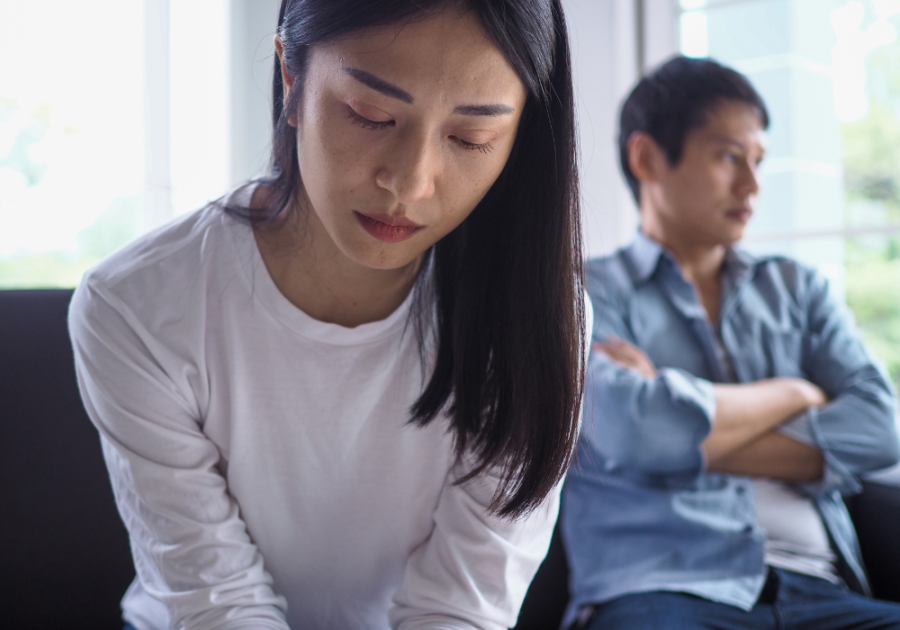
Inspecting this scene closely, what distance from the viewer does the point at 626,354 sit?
4.39ft

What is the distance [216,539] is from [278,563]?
0.12 m

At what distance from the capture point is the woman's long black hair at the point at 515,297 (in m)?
Answer: 0.76

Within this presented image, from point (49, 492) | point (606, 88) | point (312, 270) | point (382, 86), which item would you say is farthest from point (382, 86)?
point (606, 88)

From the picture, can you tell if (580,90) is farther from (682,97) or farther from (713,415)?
(713,415)

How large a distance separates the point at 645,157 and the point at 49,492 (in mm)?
1332

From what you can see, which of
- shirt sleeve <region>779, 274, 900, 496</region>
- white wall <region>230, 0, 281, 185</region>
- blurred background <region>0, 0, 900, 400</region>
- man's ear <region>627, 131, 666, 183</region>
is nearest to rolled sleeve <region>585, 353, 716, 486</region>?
shirt sleeve <region>779, 274, 900, 496</region>

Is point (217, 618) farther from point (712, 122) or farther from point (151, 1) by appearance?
point (151, 1)

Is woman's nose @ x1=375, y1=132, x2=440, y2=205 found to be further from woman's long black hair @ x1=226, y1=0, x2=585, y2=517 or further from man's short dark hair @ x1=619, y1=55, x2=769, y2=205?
man's short dark hair @ x1=619, y1=55, x2=769, y2=205

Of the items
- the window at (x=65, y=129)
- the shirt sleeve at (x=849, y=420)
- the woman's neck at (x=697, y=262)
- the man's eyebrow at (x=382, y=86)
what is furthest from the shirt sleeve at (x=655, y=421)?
the window at (x=65, y=129)

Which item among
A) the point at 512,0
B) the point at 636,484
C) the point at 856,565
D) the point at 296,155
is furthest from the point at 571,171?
the point at 856,565

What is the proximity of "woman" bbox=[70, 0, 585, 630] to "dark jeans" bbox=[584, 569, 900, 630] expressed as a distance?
382 mm

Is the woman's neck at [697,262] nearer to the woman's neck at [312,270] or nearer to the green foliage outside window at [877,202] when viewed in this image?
the green foliage outside window at [877,202]

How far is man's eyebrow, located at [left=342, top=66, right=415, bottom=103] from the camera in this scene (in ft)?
2.07

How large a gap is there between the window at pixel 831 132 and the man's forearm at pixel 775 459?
3.23ft
